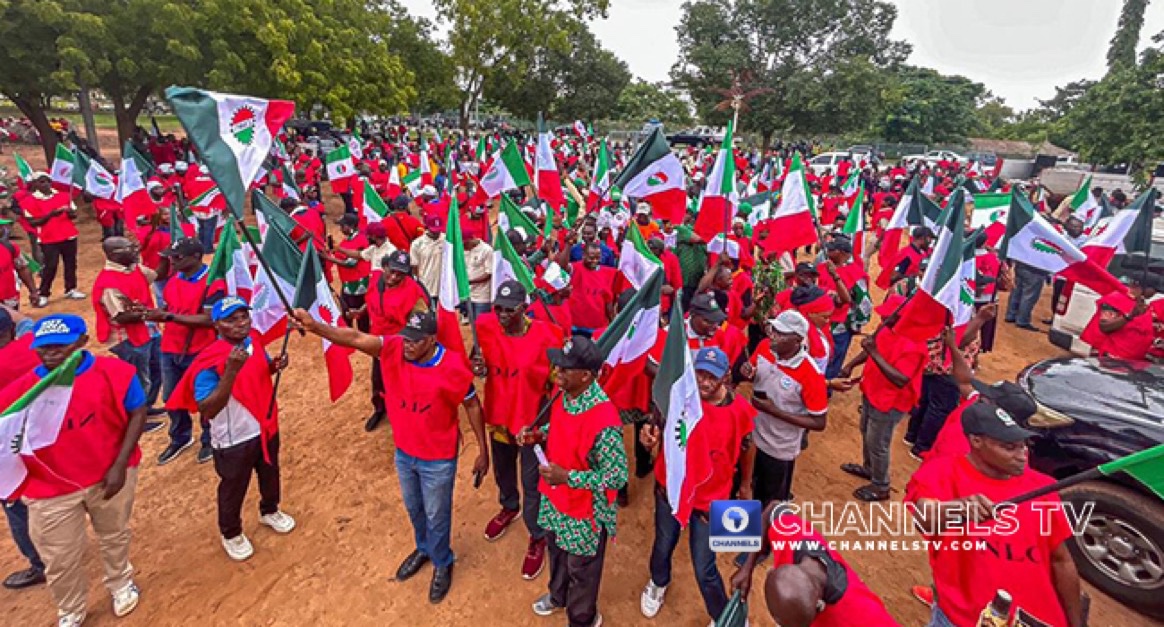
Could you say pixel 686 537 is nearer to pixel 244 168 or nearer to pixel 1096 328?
pixel 244 168

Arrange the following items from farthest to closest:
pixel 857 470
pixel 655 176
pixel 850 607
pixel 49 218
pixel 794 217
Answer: pixel 49 218, pixel 794 217, pixel 655 176, pixel 857 470, pixel 850 607

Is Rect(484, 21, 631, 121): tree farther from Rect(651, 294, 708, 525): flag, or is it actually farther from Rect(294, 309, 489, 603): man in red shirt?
Rect(651, 294, 708, 525): flag

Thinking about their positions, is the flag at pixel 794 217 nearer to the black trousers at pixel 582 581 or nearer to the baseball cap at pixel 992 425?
the baseball cap at pixel 992 425

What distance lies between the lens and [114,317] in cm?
534

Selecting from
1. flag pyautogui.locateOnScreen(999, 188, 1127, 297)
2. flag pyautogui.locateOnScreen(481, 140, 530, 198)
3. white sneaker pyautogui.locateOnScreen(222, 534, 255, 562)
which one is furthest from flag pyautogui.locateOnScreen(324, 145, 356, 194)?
flag pyautogui.locateOnScreen(999, 188, 1127, 297)

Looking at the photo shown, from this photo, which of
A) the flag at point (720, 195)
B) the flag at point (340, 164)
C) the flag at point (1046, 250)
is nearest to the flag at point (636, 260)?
the flag at point (720, 195)

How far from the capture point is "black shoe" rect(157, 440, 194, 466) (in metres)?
5.74

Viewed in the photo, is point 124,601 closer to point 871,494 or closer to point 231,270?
point 231,270

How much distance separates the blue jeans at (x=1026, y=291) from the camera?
416 inches

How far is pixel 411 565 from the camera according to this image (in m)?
4.30

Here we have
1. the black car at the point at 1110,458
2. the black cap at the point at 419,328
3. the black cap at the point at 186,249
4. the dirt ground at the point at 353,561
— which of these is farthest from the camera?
the black cap at the point at 186,249

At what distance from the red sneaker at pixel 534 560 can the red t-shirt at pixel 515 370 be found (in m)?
0.97

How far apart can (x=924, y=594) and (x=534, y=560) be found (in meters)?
2.98

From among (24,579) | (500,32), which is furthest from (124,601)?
(500,32)
